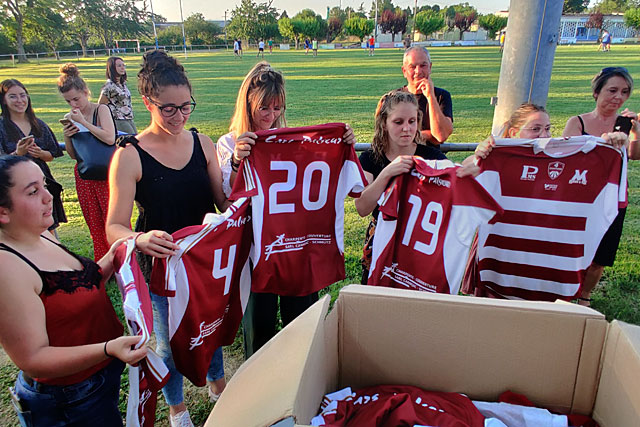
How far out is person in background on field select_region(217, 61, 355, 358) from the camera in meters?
2.64

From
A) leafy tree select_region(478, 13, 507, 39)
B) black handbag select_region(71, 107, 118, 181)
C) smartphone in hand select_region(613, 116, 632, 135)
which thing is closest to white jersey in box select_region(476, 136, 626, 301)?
smartphone in hand select_region(613, 116, 632, 135)

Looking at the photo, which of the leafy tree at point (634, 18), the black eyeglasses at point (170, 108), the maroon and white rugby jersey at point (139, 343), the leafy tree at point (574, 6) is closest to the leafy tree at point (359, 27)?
the leafy tree at point (574, 6)

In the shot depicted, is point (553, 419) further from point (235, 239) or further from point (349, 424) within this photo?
point (235, 239)

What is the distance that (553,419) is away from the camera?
156 cm

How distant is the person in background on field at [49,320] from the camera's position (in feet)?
5.20

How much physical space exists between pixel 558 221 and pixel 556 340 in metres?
1.42

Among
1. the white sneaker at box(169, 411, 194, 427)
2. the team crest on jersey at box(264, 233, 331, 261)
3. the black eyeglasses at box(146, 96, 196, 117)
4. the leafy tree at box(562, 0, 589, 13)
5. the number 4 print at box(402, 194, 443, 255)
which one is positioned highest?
the leafy tree at box(562, 0, 589, 13)

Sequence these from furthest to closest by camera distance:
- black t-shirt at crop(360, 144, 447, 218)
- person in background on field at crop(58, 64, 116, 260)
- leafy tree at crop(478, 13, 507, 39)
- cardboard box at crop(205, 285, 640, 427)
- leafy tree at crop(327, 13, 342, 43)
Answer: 1. leafy tree at crop(327, 13, 342, 43)
2. leafy tree at crop(478, 13, 507, 39)
3. person in background on field at crop(58, 64, 116, 260)
4. black t-shirt at crop(360, 144, 447, 218)
5. cardboard box at crop(205, 285, 640, 427)

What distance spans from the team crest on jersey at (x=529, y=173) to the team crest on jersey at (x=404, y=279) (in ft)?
3.16

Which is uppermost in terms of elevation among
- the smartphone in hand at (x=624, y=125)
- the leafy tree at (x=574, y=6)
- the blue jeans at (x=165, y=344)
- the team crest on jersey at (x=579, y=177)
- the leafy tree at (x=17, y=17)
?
the leafy tree at (x=574, y=6)

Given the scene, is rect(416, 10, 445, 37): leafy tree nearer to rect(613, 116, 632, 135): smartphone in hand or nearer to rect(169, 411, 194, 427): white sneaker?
rect(613, 116, 632, 135): smartphone in hand

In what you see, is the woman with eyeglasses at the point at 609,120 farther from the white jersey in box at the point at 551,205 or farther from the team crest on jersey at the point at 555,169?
the team crest on jersey at the point at 555,169

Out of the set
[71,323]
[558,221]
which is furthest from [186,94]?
[558,221]

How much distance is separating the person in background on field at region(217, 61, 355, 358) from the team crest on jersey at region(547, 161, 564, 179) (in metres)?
1.30
